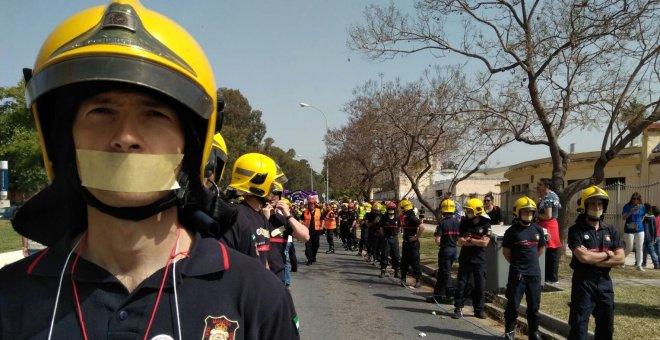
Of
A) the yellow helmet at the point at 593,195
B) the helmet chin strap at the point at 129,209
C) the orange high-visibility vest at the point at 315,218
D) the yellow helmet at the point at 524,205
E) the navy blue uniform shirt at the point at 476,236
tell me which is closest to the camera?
the helmet chin strap at the point at 129,209

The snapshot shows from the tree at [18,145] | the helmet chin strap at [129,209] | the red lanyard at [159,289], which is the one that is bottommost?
the red lanyard at [159,289]

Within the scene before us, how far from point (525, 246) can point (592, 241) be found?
1.51m

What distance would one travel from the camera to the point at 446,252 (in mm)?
10758

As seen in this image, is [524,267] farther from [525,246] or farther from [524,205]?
[524,205]

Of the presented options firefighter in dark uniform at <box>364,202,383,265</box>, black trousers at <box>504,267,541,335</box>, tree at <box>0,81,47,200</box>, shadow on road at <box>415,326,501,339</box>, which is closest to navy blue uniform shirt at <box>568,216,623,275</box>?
black trousers at <box>504,267,541,335</box>

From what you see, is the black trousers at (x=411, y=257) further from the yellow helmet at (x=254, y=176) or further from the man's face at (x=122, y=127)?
the man's face at (x=122, y=127)

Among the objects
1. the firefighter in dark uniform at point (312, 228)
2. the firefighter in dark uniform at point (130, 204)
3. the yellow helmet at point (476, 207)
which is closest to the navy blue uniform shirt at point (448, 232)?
the yellow helmet at point (476, 207)

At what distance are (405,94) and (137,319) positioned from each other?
69.1 feet

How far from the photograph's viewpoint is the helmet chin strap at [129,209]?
1413mm

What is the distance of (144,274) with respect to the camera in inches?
59.0

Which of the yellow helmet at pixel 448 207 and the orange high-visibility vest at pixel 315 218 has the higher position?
the yellow helmet at pixel 448 207

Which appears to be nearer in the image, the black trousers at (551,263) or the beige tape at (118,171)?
the beige tape at (118,171)

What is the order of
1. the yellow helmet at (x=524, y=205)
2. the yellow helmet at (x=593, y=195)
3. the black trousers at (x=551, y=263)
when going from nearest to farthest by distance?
the yellow helmet at (x=593, y=195) < the yellow helmet at (x=524, y=205) < the black trousers at (x=551, y=263)

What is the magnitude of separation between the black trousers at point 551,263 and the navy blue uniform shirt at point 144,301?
10389mm
